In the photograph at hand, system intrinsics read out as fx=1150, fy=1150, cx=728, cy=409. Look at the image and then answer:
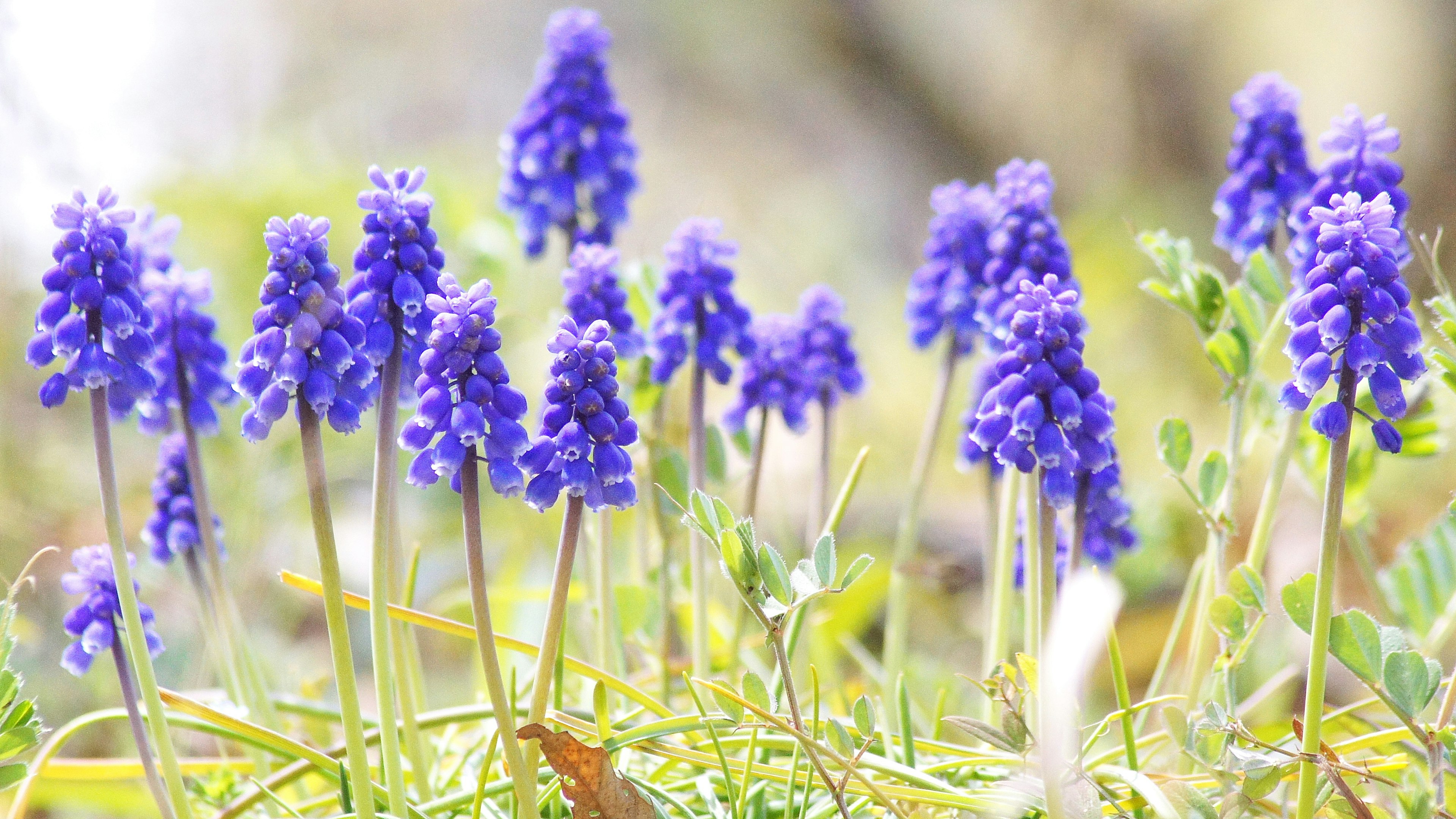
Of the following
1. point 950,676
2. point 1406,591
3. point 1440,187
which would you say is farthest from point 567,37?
point 1440,187

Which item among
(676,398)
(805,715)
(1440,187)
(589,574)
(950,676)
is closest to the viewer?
(805,715)

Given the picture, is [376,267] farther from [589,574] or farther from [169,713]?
[589,574]

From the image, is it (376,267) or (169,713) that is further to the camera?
(169,713)

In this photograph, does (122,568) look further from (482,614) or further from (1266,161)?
(1266,161)

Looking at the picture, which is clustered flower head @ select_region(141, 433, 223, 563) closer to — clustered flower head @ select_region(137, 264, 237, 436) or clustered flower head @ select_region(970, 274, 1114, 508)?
clustered flower head @ select_region(137, 264, 237, 436)

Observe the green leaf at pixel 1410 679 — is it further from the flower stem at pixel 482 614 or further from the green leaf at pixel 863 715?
the flower stem at pixel 482 614

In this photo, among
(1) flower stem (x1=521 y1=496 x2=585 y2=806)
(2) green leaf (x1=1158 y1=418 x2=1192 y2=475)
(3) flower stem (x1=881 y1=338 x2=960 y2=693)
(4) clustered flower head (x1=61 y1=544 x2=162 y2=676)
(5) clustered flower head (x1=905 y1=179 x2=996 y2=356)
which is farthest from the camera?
(3) flower stem (x1=881 y1=338 x2=960 y2=693)

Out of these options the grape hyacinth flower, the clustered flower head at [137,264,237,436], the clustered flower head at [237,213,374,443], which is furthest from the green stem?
the grape hyacinth flower
